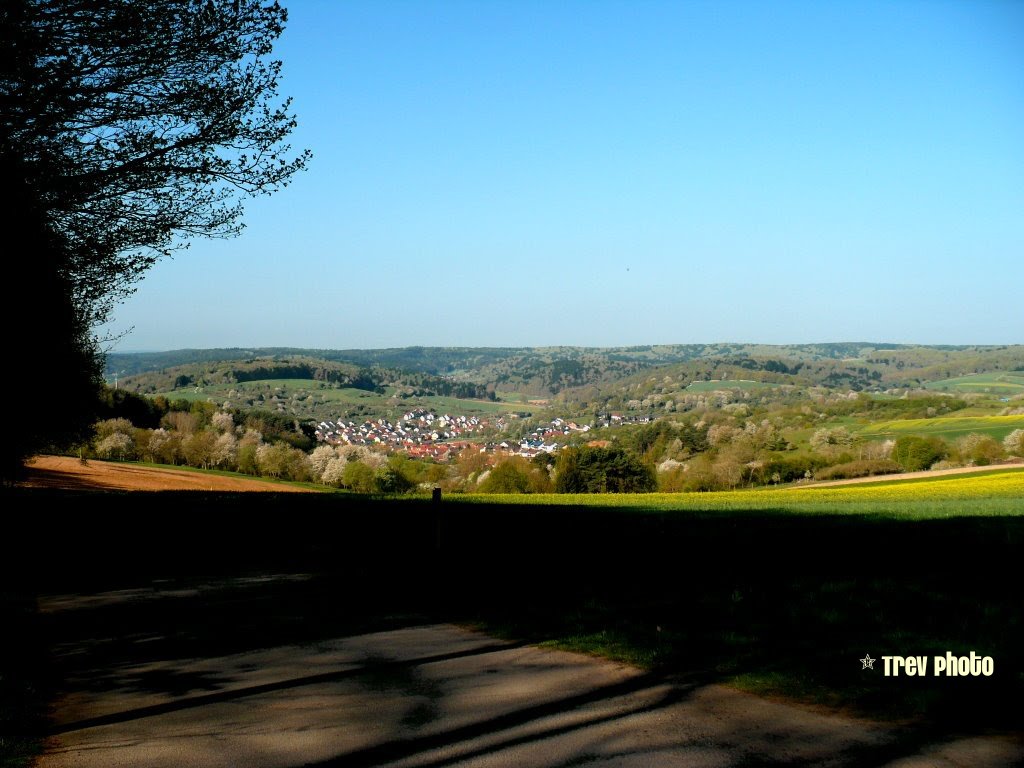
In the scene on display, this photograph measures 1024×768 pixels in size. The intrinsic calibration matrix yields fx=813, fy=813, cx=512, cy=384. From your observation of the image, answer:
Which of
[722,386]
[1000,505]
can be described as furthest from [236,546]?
[722,386]

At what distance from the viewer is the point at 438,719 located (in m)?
5.62

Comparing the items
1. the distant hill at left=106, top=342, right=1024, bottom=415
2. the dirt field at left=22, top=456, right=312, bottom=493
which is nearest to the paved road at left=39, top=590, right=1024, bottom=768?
the dirt field at left=22, top=456, right=312, bottom=493

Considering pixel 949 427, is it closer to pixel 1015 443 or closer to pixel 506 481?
pixel 1015 443

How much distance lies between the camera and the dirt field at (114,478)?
36.0m

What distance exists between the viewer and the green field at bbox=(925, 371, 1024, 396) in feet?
373

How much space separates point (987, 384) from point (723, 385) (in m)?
40.6

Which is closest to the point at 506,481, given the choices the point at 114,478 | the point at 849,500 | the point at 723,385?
the point at 114,478

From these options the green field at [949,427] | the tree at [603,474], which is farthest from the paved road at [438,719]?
the green field at [949,427]

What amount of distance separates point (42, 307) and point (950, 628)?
12.8 m

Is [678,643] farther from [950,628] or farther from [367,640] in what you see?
[367,640]

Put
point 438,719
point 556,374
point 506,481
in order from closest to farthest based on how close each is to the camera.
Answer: point 438,719
point 506,481
point 556,374

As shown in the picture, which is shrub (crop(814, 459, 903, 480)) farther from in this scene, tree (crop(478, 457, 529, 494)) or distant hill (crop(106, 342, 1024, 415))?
distant hill (crop(106, 342, 1024, 415))

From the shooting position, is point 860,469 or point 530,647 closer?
point 530,647

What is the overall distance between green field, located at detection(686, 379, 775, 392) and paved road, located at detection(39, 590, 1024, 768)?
447 ft
